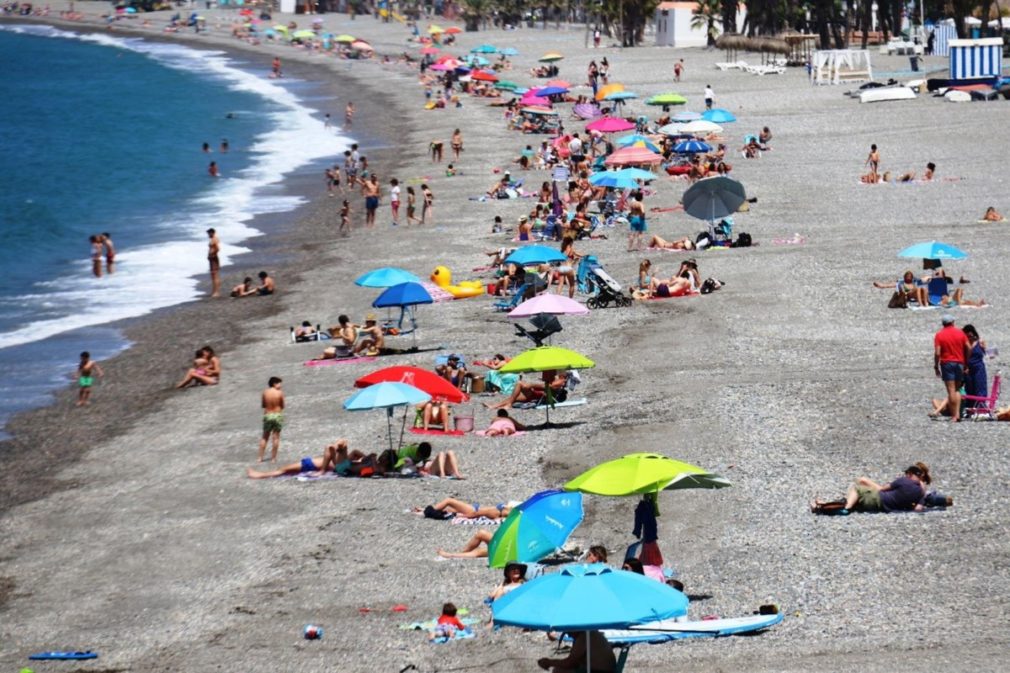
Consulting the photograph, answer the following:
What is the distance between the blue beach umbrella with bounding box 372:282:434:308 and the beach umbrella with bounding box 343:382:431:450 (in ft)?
21.5

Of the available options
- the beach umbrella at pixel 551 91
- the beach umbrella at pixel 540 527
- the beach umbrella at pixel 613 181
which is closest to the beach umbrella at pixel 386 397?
the beach umbrella at pixel 540 527

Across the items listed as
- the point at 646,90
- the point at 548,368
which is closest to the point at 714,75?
the point at 646,90

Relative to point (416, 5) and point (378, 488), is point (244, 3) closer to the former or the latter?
point (416, 5)

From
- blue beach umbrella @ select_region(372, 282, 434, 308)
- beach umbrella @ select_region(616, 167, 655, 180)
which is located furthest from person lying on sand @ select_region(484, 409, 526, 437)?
beach umbrella @ select_region(616, 167, 655, 180)

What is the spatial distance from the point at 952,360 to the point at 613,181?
19.7 meters

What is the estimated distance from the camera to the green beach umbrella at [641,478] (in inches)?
568

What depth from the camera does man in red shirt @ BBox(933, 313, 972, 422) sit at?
771 inches

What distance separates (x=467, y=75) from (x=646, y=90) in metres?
Result: 16.7

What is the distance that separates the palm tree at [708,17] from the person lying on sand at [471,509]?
244 feet

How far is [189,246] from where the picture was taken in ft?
142

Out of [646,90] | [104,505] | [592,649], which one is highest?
[646,90]

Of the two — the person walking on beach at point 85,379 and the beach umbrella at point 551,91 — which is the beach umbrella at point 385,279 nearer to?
the person walking on beach at point 85,379

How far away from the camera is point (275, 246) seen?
138 feet

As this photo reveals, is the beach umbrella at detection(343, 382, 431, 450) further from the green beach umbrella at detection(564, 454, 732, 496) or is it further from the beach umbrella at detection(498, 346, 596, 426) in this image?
the green beach umbrella at detection(564, 454, 732, 496)
